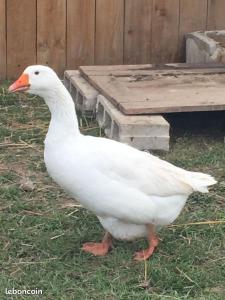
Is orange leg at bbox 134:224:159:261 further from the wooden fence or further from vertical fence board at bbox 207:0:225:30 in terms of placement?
vertical fence board at bbox 207:0:225:30

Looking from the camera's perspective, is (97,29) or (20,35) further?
(97,29)

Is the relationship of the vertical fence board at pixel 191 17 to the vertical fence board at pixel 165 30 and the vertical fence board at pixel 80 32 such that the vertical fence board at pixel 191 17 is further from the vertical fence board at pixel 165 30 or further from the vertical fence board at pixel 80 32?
the vertical fence board at pixel 80 32

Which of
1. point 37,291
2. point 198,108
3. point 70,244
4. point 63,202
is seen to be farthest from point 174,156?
point 37,291

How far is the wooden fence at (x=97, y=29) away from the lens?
7051 mm

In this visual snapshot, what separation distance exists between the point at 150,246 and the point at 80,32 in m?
3.65

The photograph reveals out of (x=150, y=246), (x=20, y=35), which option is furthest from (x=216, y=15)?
(x=150, y=246)

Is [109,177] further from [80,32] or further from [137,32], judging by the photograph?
[137,32]

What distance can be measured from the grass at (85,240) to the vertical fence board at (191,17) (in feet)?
7.10

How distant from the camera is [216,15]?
24.2ft

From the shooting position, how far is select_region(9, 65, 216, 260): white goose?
3678mm

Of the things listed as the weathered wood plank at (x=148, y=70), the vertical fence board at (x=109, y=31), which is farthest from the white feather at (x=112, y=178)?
the vertical fence board at (x=109, y=31)

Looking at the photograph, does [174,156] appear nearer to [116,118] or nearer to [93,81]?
[116,118]

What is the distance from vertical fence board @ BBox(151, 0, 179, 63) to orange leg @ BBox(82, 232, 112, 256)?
3659 mm

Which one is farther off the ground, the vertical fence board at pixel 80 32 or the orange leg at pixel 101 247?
the vertical fence board at pixel 80 32
